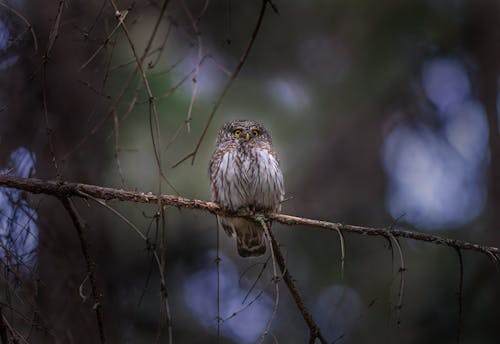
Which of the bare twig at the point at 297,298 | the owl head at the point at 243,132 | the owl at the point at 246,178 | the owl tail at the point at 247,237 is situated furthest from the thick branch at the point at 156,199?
the owl head at the point at 243,132

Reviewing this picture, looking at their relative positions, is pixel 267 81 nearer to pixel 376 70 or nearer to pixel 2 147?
pixel 376 70

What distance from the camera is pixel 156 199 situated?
2.88 m

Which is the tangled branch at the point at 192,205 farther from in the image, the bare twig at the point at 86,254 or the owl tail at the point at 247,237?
the owl tail at the point at 247,237

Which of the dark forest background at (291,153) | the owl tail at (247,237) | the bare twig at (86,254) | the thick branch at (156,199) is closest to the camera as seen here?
the bare twig at (86,254)

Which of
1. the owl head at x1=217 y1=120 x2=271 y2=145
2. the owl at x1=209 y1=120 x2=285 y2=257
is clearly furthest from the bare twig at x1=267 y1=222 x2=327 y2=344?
the owl head at x1=217 y1=120 x2=271 y2=145

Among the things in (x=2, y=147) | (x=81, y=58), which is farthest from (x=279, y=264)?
(x=81, y=58)

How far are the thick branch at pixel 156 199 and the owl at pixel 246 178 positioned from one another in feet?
2.78

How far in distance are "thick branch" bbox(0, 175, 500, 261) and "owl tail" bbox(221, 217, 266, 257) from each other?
126 centimetres

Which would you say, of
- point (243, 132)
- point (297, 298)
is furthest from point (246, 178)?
point (297, 298)

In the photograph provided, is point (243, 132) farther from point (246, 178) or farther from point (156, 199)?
point (156, 199)

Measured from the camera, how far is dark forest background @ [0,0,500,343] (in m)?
3.69

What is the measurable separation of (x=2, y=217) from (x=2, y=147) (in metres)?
0.81

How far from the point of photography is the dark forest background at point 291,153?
3693 millimetres

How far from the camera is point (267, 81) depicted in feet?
23.7
